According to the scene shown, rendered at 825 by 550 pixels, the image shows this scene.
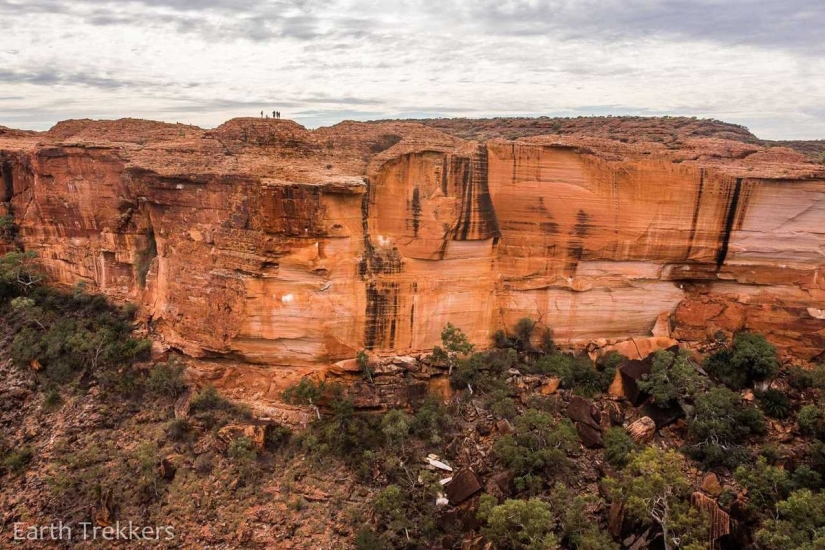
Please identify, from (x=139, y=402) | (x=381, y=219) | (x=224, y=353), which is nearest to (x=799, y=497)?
(x=381, y=219)

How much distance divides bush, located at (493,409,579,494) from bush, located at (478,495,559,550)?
1.58m

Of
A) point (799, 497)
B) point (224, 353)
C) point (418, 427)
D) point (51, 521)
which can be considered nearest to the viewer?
point (799, 497)

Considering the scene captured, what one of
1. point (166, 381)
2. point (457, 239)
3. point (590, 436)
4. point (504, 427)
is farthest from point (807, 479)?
Result: point (166, 381)

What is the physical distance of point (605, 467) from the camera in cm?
1802

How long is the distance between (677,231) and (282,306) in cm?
1572

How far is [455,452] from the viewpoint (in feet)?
62.7

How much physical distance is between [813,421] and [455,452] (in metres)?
11.5

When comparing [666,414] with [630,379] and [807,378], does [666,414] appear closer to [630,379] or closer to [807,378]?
[630,379]

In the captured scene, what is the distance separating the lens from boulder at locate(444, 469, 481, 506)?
687 inches

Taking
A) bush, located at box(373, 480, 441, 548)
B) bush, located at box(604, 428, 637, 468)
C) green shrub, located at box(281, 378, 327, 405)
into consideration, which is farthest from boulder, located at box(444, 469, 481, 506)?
green shrub, located at box(281, 378, 327, 405)

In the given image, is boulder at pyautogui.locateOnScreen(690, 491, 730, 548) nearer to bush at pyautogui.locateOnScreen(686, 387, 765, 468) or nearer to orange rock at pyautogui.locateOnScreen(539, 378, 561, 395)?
bush at pyautogui.locateOnScreen(686, 387, 765, 468)

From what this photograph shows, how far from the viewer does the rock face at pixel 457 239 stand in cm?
2067

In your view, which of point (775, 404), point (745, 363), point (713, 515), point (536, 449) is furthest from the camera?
point (745, 363)

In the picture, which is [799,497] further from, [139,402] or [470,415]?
[139,402]
